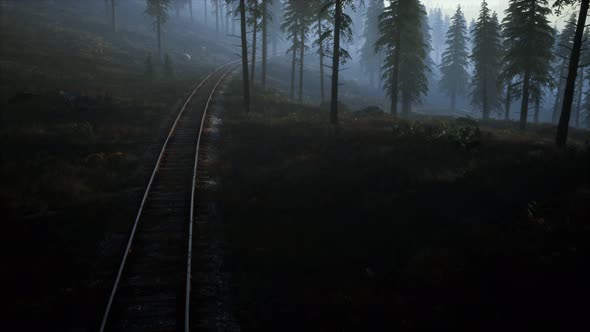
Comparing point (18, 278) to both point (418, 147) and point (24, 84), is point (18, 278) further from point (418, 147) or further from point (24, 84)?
point (24, 84)

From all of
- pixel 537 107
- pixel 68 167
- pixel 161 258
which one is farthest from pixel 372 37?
pixel 161 258

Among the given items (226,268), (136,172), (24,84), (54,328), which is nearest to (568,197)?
(226,268)

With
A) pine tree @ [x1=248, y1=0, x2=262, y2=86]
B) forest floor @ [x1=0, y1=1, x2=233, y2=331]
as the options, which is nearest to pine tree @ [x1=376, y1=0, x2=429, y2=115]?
pine tree @ [x1=248, y1=0, x2=262, y2=86]

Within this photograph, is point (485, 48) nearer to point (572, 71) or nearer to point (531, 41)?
point (531, 41)

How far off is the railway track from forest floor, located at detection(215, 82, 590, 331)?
1066 millimetres

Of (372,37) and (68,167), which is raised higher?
(372,37)

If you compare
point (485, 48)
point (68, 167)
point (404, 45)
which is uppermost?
point (485, 48)

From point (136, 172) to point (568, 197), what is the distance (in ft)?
46.3

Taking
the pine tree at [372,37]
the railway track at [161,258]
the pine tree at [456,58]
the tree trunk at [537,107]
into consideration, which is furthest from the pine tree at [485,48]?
the railway track at [161,258]

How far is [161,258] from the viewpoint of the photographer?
873 centimetres

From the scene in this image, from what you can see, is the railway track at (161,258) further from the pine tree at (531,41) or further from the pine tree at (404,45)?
the pine tree at (531,41)

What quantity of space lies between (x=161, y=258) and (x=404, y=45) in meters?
33.6

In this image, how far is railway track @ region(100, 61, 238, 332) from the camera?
22.5ft

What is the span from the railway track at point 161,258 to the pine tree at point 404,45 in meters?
23.3
